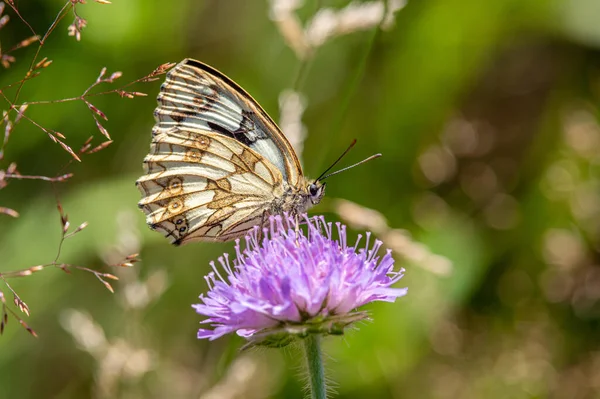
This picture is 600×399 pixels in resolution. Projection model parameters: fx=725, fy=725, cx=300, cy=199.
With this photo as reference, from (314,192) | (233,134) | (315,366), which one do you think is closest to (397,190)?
(314,192)

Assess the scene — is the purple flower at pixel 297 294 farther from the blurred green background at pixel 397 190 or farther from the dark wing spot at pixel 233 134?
the blurred green background at pixel 397 190

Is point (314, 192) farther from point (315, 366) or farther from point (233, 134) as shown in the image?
point (315, 366)

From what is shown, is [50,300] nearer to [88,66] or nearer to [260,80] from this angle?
[88,66]

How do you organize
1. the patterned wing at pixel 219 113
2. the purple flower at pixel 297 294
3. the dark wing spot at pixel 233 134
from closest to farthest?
the purple flower at pixel 297 294 → the patterned wing at pixel 219 113 → the dark wing spot at pixel 233 134

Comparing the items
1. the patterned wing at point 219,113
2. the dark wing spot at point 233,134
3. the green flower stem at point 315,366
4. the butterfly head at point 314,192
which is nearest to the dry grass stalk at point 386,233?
the butterfly head at point 314,192

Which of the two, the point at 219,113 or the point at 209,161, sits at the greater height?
the point at 219,113

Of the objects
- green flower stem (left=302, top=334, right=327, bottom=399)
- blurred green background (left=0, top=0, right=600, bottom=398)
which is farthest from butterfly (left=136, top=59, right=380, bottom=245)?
green flower stem (left=302, top=334, right=327, bottom=399)

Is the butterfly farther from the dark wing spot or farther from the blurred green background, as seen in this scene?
the blurred green background
